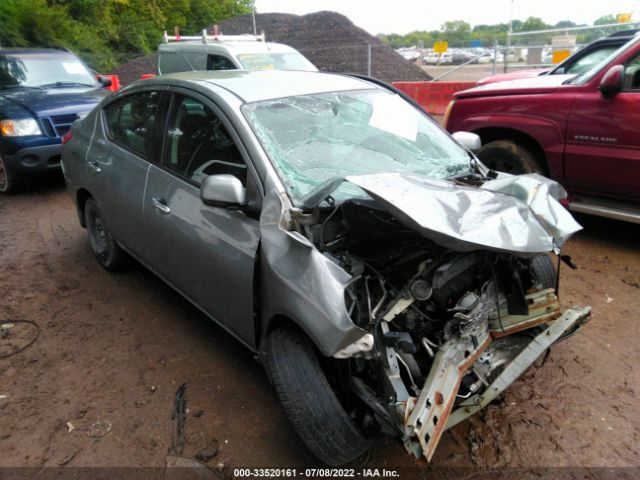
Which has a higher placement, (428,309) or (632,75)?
(632,75)

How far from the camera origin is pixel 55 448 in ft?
8.53

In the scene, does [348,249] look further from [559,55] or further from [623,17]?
[623,17]

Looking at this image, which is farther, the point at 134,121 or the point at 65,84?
the point at 65,84

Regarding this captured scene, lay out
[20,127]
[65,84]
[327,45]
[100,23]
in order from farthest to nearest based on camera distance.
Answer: [327,45] < [100,23] < [65,84] < [20,127]

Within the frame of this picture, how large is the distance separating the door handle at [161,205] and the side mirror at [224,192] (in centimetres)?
68

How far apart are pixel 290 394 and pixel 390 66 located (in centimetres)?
1875

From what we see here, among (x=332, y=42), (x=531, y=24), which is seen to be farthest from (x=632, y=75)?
(x=531, y=24)

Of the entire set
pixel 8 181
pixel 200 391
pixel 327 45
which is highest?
pixel 327 45

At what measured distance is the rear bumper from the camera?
6262 millimetres

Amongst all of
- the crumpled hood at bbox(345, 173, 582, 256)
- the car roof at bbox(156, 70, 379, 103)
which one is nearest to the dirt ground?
the crumpled hood at bbox(345, 173, 582, 256)

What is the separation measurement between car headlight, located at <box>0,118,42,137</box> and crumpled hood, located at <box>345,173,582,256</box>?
18.5 feet

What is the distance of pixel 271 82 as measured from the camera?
323 cm

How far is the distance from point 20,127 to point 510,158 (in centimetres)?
588

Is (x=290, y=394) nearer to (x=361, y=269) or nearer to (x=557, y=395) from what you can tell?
(x=361, y=269)
